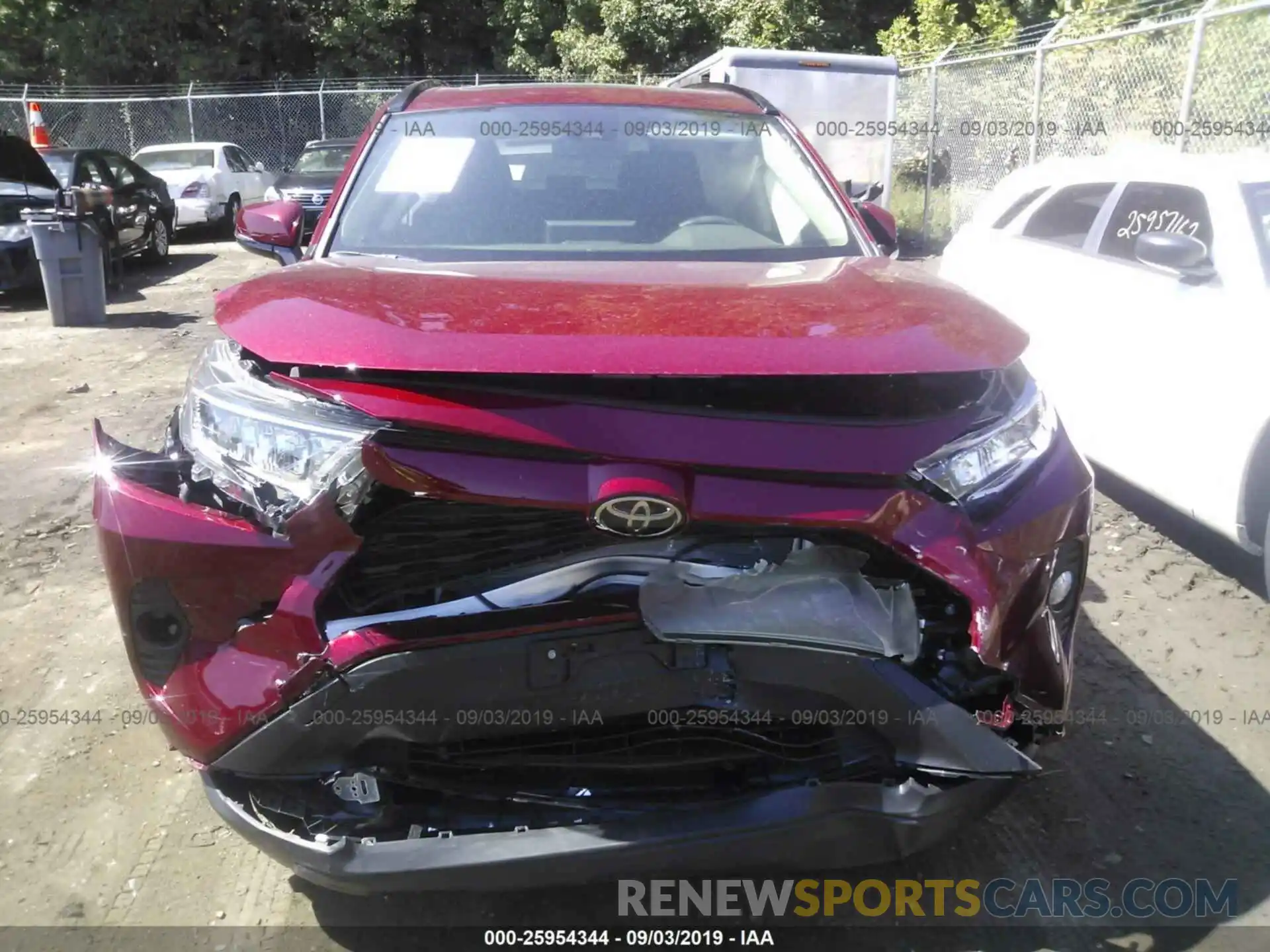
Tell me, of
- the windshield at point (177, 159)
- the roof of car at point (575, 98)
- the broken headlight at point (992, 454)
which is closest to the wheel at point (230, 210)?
the windshield at point (177, 159)

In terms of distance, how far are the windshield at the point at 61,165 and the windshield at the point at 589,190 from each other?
990cm

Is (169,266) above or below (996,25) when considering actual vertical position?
below

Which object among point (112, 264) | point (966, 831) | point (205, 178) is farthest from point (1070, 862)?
point (205, 178)

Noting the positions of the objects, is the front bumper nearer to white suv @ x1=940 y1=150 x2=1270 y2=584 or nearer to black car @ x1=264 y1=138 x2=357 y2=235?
white suv @ x1=940 y1=150 x2=1270 y2=584

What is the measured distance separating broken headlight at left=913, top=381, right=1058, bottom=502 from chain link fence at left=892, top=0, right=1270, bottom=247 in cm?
255

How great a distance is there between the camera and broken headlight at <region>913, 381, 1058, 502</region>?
78.6 inches

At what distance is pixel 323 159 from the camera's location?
16.4 metres

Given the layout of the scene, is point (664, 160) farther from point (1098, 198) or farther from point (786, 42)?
point (786, 42)

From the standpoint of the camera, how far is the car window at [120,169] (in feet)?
41.4

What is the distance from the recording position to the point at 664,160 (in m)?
3.53

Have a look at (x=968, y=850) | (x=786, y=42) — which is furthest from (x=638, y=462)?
(x=786, y=42)

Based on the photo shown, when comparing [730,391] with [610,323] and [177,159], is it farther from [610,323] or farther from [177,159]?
[177,159]

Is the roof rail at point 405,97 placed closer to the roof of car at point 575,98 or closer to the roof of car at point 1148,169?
the roof of car at point 575,98

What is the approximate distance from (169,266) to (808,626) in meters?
14.1
